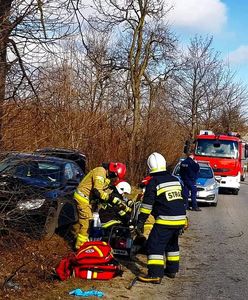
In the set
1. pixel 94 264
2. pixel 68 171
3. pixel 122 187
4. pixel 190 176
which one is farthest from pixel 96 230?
pixel 190 176

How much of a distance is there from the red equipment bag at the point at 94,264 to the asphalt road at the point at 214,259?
3.03ft

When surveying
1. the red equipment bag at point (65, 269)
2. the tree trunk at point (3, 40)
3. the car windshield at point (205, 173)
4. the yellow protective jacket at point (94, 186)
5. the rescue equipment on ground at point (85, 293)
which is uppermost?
the tree trunk at point (3, 40)

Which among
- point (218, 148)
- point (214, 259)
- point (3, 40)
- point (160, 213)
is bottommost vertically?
point (214, 259)

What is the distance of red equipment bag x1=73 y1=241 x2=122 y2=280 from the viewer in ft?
23.2

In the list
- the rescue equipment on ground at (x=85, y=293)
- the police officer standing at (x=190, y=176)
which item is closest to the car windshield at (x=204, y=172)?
the police officer standing at (x=190, y=176)

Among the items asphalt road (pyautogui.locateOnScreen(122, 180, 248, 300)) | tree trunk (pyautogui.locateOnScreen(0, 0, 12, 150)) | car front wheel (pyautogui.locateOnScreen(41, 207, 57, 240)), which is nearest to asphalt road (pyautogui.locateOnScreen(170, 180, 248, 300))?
asphalt road (pyautogui.locateOnScreen(122, 180, 248, 300))

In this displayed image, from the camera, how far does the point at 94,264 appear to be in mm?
7102

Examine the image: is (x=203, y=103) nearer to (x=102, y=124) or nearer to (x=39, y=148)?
(x=102, y=124)

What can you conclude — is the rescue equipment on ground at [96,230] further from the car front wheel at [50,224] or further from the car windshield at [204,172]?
the car windshield at [204,172]

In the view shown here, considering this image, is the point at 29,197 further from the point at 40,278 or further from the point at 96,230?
the point at 96,230

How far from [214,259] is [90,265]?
9.56 feet

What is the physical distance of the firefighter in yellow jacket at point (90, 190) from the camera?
28.7 ft

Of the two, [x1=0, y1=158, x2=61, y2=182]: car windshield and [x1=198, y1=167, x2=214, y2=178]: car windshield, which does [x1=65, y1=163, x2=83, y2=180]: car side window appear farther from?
[x1=198, y1=167, x2=214, y2=178]: car windshield

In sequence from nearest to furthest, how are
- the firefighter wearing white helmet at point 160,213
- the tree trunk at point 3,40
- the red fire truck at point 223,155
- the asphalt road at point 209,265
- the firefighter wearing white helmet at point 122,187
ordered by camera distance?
the tree trunk at point 3,40 → the asphalt road at point 209,265 → the firefighter wearing white helmet at point 160,213 → the firefighter wearing white helmet at point 122,187 → the red fire truck at point 223,155
